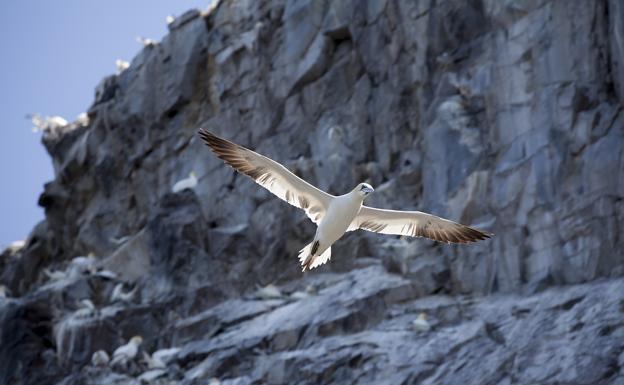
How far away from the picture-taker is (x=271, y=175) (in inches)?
667

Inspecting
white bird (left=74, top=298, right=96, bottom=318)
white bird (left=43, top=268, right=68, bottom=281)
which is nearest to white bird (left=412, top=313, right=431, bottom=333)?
white bird (left=74, top=298, right=96, bottom=318)

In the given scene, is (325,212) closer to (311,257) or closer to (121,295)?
(311,257)

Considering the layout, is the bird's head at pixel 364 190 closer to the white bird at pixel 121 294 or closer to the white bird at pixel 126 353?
the white bird at pixel 126 353

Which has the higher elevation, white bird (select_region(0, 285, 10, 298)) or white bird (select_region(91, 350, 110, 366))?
white bird (select_region(0, 285, 10, 298))

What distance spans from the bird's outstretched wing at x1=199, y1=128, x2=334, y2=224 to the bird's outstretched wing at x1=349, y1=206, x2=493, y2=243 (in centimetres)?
65

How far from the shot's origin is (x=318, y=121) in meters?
30.1

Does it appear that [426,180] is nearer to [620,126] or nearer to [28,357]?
[620,126]

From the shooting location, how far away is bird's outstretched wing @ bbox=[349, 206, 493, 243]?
1755 cm

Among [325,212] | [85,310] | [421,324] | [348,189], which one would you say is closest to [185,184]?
[85,310]

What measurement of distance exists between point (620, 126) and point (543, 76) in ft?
7.49

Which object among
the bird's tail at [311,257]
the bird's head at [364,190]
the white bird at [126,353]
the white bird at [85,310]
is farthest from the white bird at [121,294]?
the bird's head at [364,190]

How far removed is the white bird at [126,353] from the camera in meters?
→ 27.8

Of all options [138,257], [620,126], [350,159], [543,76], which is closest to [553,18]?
[543,76]

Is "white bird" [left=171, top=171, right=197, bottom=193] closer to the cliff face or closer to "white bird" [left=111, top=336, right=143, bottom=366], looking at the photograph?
the cliff face
